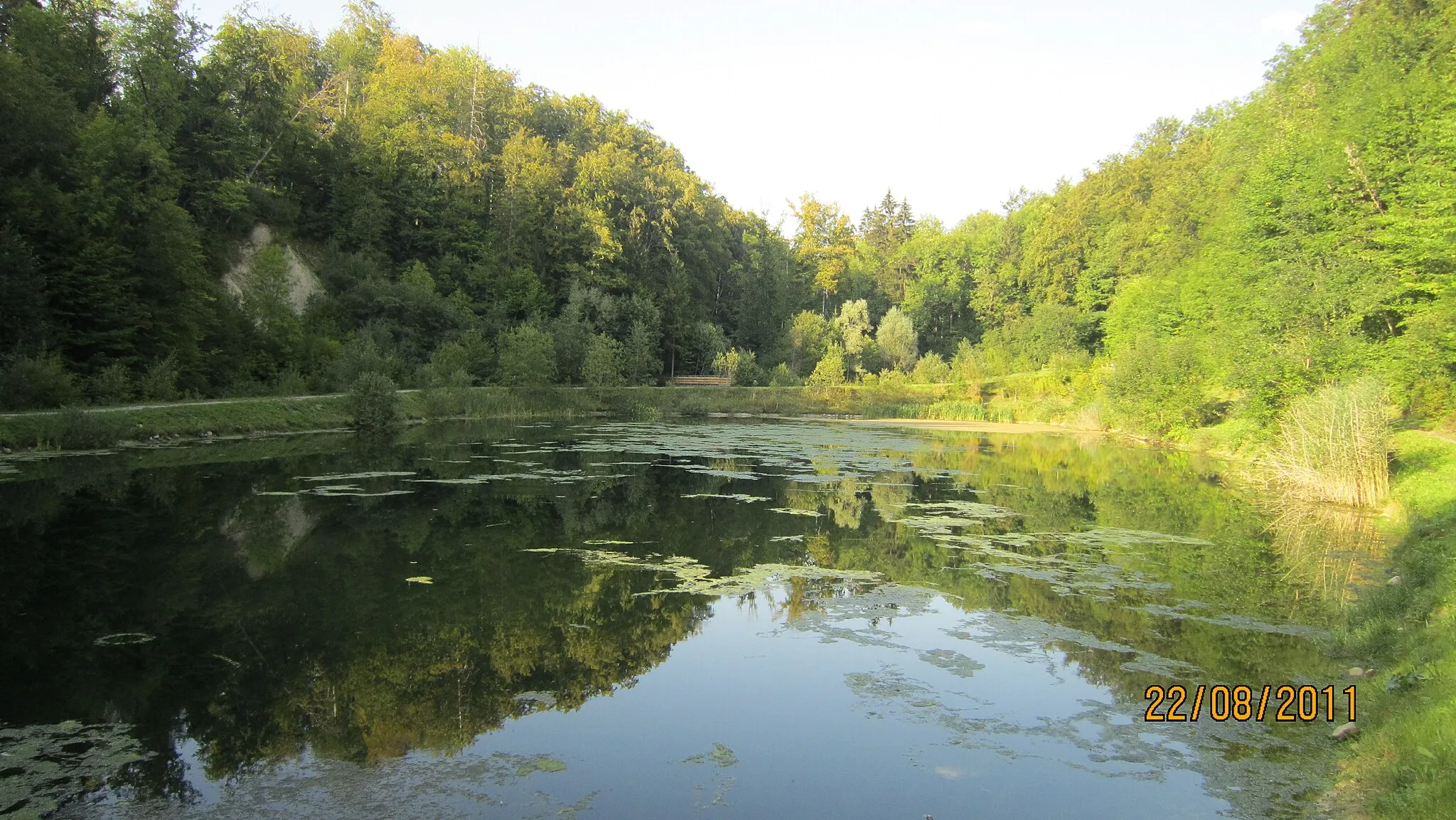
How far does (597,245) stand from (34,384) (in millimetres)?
33477

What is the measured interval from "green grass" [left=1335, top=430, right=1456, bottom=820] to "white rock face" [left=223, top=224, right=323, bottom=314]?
120ft

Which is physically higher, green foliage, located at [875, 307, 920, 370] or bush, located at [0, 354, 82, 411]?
green foliage, located at [875, 307, 920, 370]

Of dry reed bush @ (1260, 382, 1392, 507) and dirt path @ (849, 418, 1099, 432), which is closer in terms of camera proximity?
dry reed bush @ (1260, 382, 1392, 507)

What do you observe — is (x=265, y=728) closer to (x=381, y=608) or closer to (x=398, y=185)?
(x=381, y=608)

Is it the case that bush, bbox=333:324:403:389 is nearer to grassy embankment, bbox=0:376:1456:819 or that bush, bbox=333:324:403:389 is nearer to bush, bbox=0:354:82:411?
grassy embankment, bbox=0:376:1456:819

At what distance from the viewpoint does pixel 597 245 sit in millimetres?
50562

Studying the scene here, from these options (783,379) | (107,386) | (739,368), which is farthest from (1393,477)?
(739,368)

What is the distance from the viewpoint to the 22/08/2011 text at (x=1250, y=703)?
20.6 ft

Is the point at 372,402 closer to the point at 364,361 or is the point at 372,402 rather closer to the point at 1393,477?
the point at 364,361

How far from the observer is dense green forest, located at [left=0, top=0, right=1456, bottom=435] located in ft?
69.4

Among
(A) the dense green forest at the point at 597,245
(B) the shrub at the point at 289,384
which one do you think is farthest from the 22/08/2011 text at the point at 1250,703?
(B) the shrub at the point at 289,384

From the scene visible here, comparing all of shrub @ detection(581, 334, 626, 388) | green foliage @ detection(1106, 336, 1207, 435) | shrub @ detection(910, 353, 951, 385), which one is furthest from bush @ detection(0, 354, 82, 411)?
shrub @ detection(910, 353, 951, 385)

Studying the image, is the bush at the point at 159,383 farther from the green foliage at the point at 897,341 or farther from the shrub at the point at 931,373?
the green foliage at the point at 897,341

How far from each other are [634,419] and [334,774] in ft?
110
